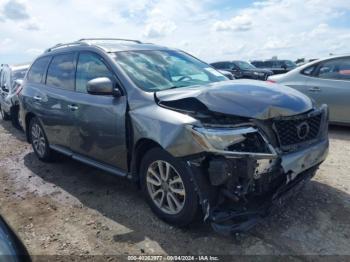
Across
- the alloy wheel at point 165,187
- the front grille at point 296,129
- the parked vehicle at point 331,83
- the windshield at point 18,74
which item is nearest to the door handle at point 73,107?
the alloy wheel at point 165,187

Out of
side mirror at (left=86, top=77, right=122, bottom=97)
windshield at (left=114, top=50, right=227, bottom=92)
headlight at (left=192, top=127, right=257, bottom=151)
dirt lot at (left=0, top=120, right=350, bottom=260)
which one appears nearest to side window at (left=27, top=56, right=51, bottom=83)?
dirt lot at (left=0, top=120, right=350, bottom=260)

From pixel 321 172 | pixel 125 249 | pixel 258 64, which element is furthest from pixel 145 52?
pixel 258 64

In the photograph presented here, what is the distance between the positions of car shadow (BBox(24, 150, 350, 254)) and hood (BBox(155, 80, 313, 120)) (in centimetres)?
108

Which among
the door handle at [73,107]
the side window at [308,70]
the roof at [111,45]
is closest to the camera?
the roof at [111,45]

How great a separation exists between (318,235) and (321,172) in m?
1.68

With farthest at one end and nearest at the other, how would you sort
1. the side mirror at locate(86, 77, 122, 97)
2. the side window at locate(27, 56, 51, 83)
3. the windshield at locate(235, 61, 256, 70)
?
the windshield at locate(235, 61, 256, 70) → the side window at locate(27, 56, 51, 83) → the side mirror at locate(86, 77, 122, 97)

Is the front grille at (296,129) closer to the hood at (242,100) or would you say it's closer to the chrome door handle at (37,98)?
the hood at (242,100)

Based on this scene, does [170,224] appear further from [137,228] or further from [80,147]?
[80,147]

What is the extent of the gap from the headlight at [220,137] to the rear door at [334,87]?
4.52 m

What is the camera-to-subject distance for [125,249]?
3.26 meters

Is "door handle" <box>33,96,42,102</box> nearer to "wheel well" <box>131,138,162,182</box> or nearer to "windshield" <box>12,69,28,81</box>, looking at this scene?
"wheel well" <box>131,138,162,182</box>

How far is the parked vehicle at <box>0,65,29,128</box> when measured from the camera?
9.09m

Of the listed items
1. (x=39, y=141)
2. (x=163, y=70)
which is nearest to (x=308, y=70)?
(x=163, y=70)

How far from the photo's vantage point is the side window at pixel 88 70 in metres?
4.26
